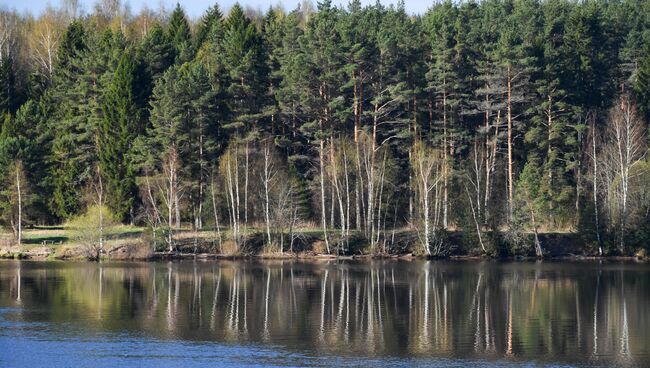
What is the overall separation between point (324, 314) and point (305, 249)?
2619cm

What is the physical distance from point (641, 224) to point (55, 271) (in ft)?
126

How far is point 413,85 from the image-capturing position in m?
81.6

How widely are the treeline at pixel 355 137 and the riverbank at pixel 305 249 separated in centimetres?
56

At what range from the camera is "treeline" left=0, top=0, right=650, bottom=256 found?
7331 cm

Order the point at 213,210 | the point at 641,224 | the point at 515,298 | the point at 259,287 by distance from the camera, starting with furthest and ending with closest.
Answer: the point at 213,210 < the point at 641,224 < the point at 259,287 < the point at 515,298

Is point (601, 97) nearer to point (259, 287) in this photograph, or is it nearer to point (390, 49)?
point (390, 49)

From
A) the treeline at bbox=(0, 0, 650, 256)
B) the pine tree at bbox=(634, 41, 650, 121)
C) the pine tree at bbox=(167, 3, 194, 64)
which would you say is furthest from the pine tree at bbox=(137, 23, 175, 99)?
the pine tree at bbox=(634, 41, 650, 121)

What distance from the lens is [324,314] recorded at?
47.7 meters

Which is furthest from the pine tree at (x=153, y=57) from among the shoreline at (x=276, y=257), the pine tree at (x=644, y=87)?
the pine tree at (x=644, y=87)

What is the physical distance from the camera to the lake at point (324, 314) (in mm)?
37531

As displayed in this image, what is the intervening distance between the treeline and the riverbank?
0.56m

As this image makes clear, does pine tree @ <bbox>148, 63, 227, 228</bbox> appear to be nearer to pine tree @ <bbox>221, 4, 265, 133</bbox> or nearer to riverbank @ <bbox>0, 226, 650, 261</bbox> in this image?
pine tree @ <bbox>221, 4, 265, 133</bbox>

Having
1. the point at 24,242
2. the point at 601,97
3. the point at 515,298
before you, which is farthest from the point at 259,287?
the point at 601,97

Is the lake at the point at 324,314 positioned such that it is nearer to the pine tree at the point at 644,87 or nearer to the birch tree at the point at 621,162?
the birch tree at the point at 621,162
